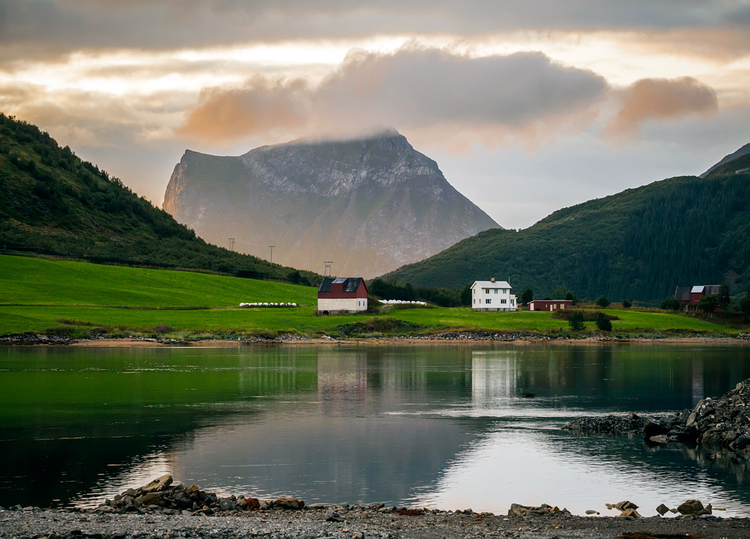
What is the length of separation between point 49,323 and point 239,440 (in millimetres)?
67801

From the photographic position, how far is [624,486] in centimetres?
2394

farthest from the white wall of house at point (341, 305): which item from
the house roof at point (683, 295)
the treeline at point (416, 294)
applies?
the house roof at point (683, 295)

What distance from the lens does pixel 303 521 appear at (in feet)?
62.0

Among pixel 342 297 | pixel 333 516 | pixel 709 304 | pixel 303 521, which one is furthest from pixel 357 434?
pixel 709 304

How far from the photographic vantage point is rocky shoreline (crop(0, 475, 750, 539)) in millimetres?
17234

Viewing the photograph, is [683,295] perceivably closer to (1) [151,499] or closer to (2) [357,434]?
(2) [357,434]

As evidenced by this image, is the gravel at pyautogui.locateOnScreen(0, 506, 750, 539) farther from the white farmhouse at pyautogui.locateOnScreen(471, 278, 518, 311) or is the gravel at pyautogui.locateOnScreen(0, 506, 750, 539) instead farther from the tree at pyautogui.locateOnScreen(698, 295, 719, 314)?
the tree at pyautogui.locateOnScreen(698, 295, 719, 314)

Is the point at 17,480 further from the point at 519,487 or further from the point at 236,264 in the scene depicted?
the point at 236,264

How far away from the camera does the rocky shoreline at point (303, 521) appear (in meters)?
17.2

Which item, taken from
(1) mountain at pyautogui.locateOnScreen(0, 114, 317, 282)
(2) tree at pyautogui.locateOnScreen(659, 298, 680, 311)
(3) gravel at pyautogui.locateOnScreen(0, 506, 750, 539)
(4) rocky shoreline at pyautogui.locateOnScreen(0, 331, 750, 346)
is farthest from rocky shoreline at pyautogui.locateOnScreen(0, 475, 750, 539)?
(1) mountain at pyautogui.locateOnScreen(0, 114, 317, 282)

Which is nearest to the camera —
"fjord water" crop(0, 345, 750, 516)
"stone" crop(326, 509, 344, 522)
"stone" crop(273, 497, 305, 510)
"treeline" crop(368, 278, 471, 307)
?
"stone" crop(326, 509, 344, 522)

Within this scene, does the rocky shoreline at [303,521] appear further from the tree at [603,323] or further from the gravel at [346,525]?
the tree at [603,323]

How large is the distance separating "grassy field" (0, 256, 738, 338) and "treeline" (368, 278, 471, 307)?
1291 centimetres

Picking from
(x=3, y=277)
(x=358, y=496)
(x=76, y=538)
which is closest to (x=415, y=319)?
(x=3, y=277)
